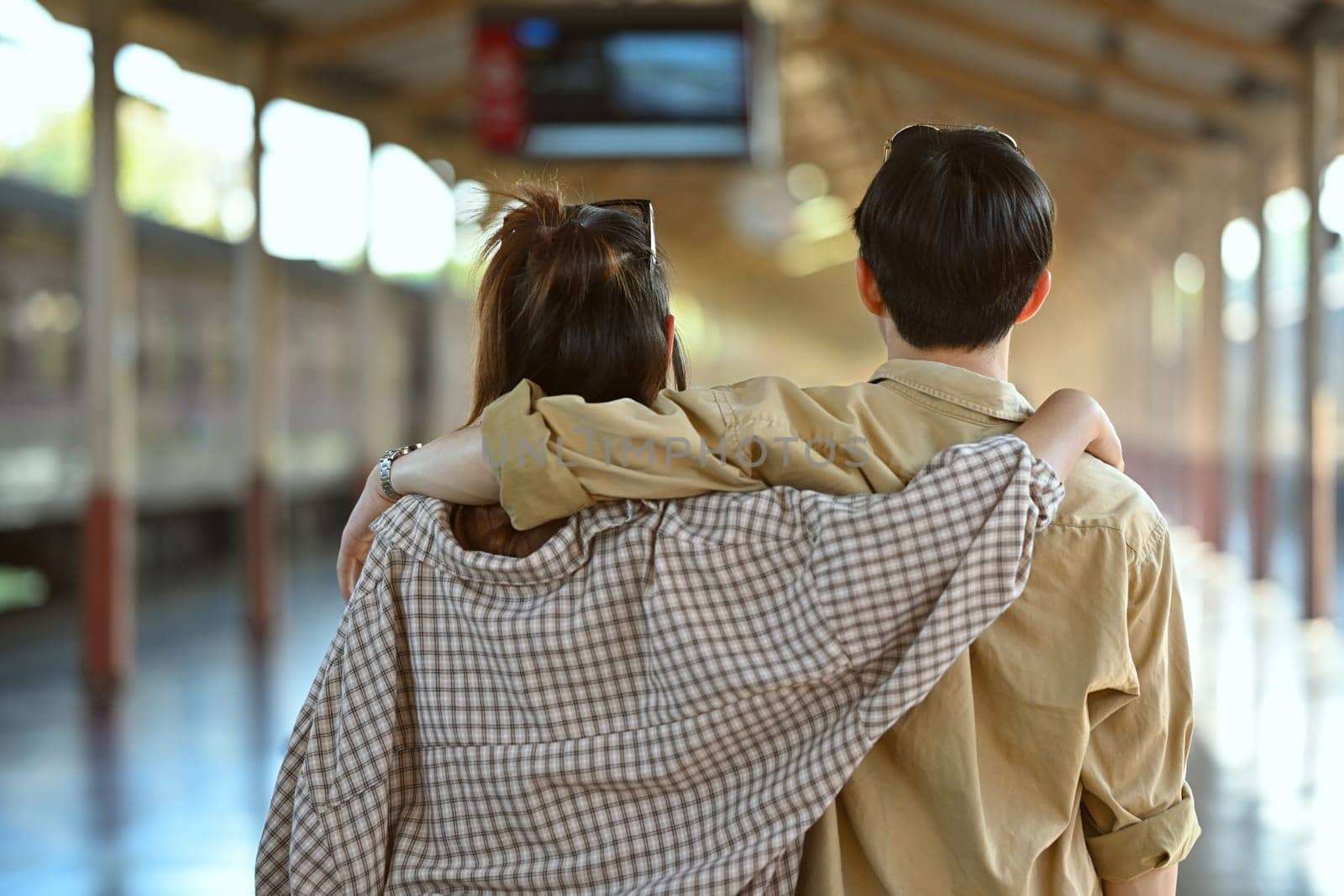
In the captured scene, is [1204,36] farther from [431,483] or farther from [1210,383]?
[431,483]

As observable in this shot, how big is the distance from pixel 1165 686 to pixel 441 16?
734 centimetres

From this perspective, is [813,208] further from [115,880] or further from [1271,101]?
[115,880]

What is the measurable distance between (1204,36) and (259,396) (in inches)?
227

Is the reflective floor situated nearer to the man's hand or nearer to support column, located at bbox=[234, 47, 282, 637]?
support column, located at bbox=[234, 47, 282, 637]

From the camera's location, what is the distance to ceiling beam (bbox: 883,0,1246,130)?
337 inches

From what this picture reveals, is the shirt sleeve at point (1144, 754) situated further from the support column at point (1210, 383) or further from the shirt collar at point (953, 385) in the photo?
the support column at point (1210, 383)

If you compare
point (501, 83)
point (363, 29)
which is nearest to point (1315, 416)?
point (501, 83)

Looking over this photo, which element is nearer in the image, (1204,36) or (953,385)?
(953,385)

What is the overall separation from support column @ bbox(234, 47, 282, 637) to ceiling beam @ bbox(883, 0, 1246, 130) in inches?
165

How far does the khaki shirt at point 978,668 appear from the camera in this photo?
107cm

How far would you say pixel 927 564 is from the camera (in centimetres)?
103

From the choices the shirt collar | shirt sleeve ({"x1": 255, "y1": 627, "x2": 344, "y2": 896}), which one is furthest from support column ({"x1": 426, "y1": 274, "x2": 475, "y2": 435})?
the shirt collar

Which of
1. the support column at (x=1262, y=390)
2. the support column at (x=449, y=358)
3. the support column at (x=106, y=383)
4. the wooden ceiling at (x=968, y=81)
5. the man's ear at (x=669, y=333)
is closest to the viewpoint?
the man's ear at (x=669, y=333)

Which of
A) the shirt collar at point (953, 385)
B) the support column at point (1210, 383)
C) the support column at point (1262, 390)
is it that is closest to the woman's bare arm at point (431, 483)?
the shirt collar at point (953, 385)
